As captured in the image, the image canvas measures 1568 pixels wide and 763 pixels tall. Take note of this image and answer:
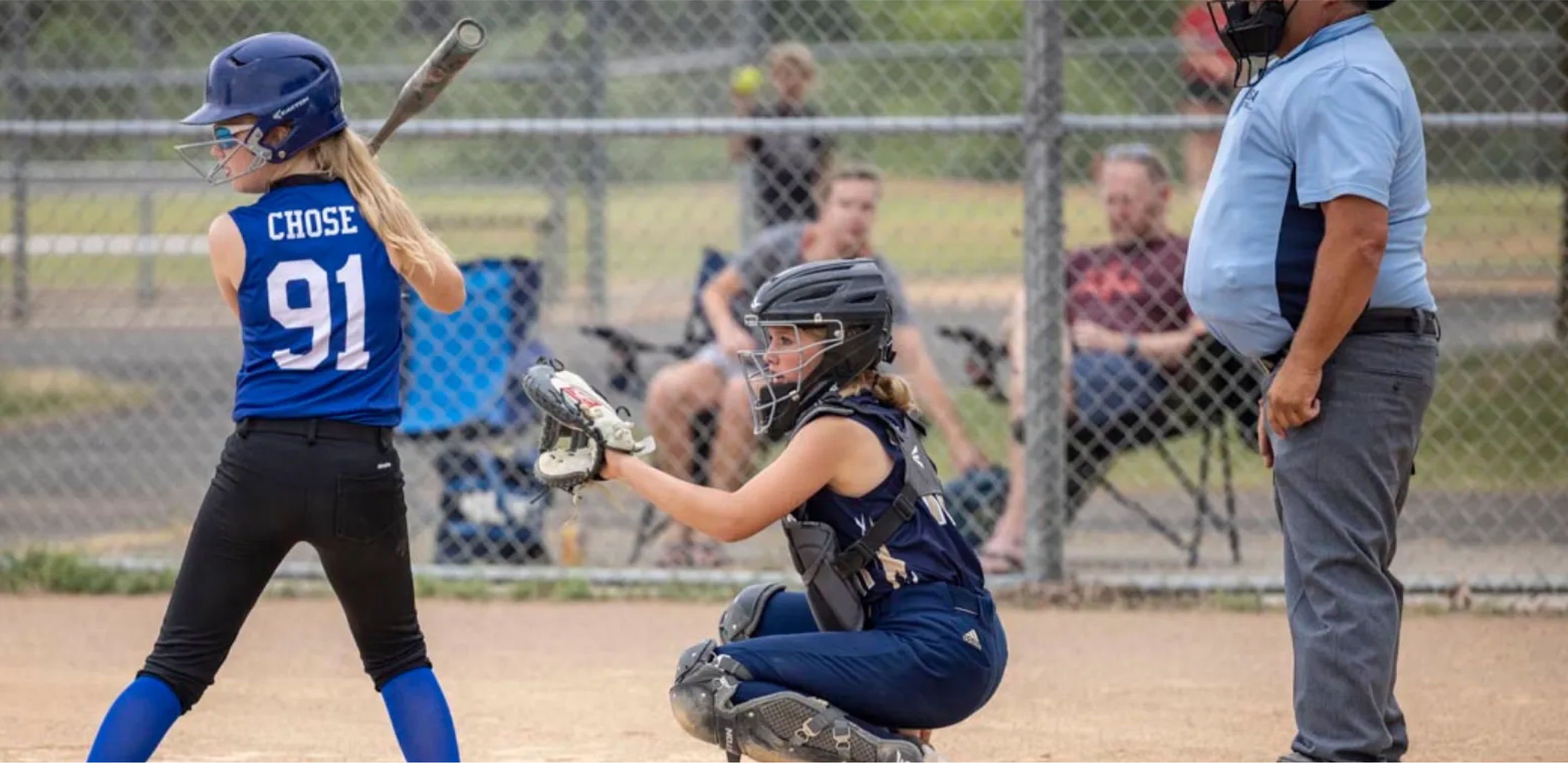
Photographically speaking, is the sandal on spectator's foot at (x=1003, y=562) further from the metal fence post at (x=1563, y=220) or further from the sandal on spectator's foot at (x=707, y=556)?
the metal fence post at (x=1563, y=220)

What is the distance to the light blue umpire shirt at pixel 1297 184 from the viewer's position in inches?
145

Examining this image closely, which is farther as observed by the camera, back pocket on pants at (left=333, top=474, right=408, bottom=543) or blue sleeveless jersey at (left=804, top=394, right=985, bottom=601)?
blue sleeveless jersey at (left=804, top=394, right=985, bottom=601)

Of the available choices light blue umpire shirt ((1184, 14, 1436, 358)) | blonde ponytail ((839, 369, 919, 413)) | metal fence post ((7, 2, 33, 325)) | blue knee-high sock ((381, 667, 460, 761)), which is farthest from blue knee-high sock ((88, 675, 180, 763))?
metal fence post ((7, 2, 33, 325))

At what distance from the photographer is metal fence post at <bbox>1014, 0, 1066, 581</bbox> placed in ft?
21.4

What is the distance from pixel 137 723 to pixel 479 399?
12.5ft

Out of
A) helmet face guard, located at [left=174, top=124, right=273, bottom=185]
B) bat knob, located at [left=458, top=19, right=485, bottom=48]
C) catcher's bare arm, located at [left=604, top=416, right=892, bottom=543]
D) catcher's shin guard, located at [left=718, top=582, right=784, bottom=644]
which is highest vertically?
bat knob, located at [left=458, top=19, right=485, bottom=48]

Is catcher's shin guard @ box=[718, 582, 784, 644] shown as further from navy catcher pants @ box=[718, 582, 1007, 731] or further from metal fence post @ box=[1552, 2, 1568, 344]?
metal fence post @ box=[1552, 2, 1568, 344]

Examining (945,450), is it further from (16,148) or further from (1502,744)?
(16,148)

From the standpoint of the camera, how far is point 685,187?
17.7m

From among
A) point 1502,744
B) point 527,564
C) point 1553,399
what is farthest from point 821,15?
point 1502,744

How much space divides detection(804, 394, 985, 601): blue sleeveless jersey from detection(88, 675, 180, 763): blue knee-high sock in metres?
1.32

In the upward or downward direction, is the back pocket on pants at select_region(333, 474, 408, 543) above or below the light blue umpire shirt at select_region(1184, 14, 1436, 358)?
below

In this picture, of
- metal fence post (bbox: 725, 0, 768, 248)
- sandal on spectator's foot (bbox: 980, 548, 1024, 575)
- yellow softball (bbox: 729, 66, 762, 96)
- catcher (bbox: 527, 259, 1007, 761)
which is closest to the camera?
catcher (bbox: 527, 259, 1007, 761)

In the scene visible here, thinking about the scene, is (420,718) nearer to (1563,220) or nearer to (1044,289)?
(1044,289)
